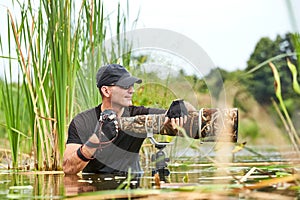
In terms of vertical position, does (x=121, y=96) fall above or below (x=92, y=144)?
above

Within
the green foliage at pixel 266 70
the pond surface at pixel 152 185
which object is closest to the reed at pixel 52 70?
the pond surface at pixel 152 185

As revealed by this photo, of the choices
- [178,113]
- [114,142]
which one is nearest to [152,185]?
[178,113]

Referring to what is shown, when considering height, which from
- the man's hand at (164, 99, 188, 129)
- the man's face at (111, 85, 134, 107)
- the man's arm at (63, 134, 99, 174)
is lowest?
the man's arm at (63, 134, 99, 174)

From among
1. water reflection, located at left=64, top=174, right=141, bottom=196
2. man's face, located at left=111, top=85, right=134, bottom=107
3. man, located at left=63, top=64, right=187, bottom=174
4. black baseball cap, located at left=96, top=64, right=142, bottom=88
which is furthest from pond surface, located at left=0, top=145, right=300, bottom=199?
black baseball cap, located at left=96, top=64, right=142, bottom=88

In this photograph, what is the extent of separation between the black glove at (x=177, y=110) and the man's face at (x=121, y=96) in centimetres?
60

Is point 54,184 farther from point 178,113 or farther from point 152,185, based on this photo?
point 178,113

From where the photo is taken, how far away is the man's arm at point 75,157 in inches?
177

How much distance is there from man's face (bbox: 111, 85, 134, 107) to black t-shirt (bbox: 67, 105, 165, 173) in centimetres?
15

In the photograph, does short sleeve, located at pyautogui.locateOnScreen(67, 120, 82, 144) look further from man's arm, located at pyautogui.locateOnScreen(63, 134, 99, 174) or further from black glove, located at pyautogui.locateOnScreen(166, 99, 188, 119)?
black glove, located at pyautogui.locateOnScreen(166, 99, 188, 119)

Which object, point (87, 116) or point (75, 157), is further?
point (87, 116)

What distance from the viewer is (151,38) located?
514 centimetres

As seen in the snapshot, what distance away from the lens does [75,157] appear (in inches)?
182

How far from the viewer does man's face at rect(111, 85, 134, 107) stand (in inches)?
182

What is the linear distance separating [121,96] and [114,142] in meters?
0.34
